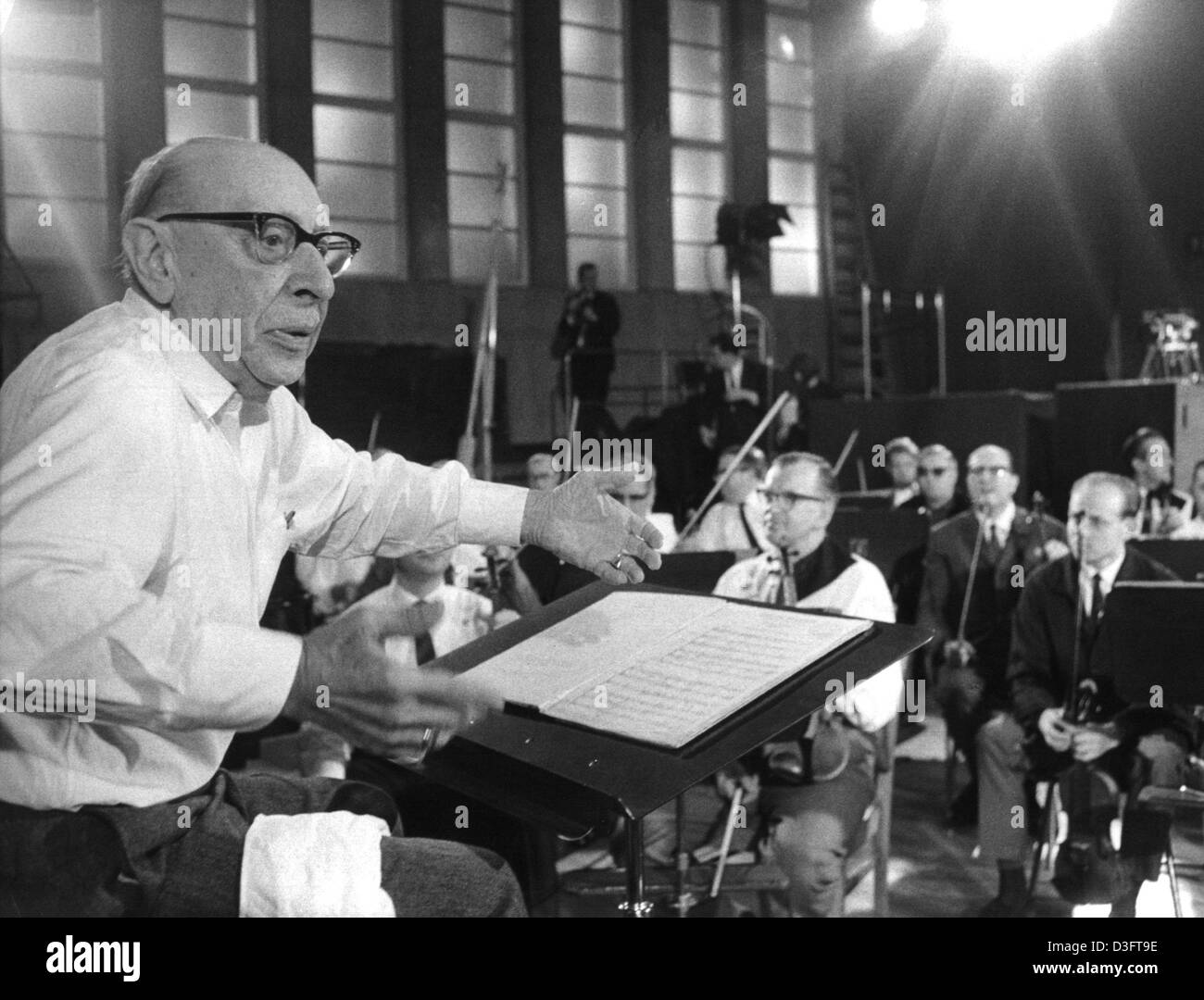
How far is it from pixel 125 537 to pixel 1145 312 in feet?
20.0

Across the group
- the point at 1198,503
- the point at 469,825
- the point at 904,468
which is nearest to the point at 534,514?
the point at 469,825

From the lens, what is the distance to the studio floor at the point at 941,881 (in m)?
2.96

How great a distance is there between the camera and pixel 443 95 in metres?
2.56

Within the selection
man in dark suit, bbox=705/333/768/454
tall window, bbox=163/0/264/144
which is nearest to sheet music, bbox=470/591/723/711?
tall window, bbox=163/0/264/144

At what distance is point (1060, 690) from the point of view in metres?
3.32

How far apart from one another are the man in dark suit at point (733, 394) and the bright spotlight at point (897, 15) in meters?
1.60

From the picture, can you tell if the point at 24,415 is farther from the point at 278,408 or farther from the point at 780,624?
the point at 780,624

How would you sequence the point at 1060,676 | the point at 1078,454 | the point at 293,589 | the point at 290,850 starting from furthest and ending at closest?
the point at 1078,454, the point at 293,589, the point at 1060,676, the point at 290,850

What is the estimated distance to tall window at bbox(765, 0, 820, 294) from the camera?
2605 mm

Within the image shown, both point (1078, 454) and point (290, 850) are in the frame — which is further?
point (1078, 454)

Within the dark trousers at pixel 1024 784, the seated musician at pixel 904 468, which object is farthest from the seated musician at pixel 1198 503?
the dark trousers at pixel 1024 784

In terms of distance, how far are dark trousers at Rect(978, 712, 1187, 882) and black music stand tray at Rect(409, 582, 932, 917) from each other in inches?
65.0

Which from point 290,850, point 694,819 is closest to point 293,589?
point 694,819

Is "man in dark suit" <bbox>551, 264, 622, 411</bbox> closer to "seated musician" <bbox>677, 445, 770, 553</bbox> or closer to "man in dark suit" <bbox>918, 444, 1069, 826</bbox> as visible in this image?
"seated musician" <bbox>677, 445, 770, 553</bbox>
